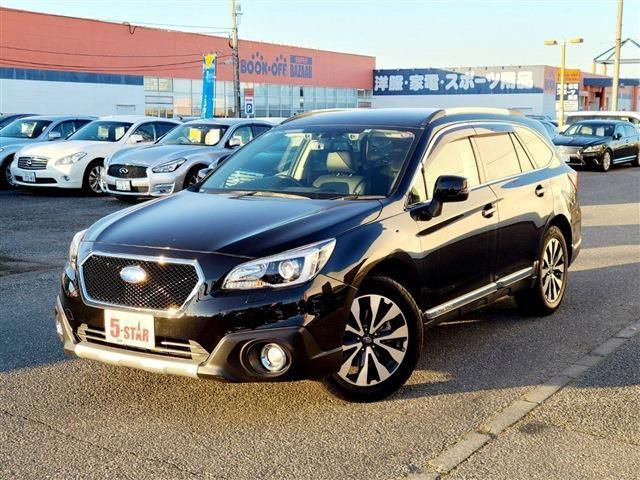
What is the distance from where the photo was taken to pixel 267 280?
4172 millimetres

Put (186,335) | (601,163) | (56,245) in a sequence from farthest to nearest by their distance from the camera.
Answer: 1. (601,163)
2. (56,245)
3. (186,335)

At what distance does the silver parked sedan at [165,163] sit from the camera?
14031 millimetres

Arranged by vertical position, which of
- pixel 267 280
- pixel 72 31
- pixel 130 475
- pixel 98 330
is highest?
pixel 72 31

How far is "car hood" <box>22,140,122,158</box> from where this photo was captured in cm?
1585

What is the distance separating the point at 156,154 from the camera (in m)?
14.4

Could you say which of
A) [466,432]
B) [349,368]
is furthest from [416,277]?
[466,432]

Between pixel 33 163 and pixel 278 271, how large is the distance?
509 inches

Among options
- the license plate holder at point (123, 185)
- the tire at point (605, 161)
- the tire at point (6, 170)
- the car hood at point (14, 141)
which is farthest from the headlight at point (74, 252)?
the tire at point (605, 161)

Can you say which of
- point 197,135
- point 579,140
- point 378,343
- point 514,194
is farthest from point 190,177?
point 579,140

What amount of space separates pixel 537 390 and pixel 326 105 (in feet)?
190

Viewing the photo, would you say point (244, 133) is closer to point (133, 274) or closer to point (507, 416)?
point (133, 274)

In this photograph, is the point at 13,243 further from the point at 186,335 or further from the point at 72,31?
the point at 72,31

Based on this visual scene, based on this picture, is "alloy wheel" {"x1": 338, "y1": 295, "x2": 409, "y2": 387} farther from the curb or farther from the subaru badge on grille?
the subaru badge on grille

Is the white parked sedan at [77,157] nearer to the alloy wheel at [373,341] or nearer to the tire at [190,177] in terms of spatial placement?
the tire at [190,177]
